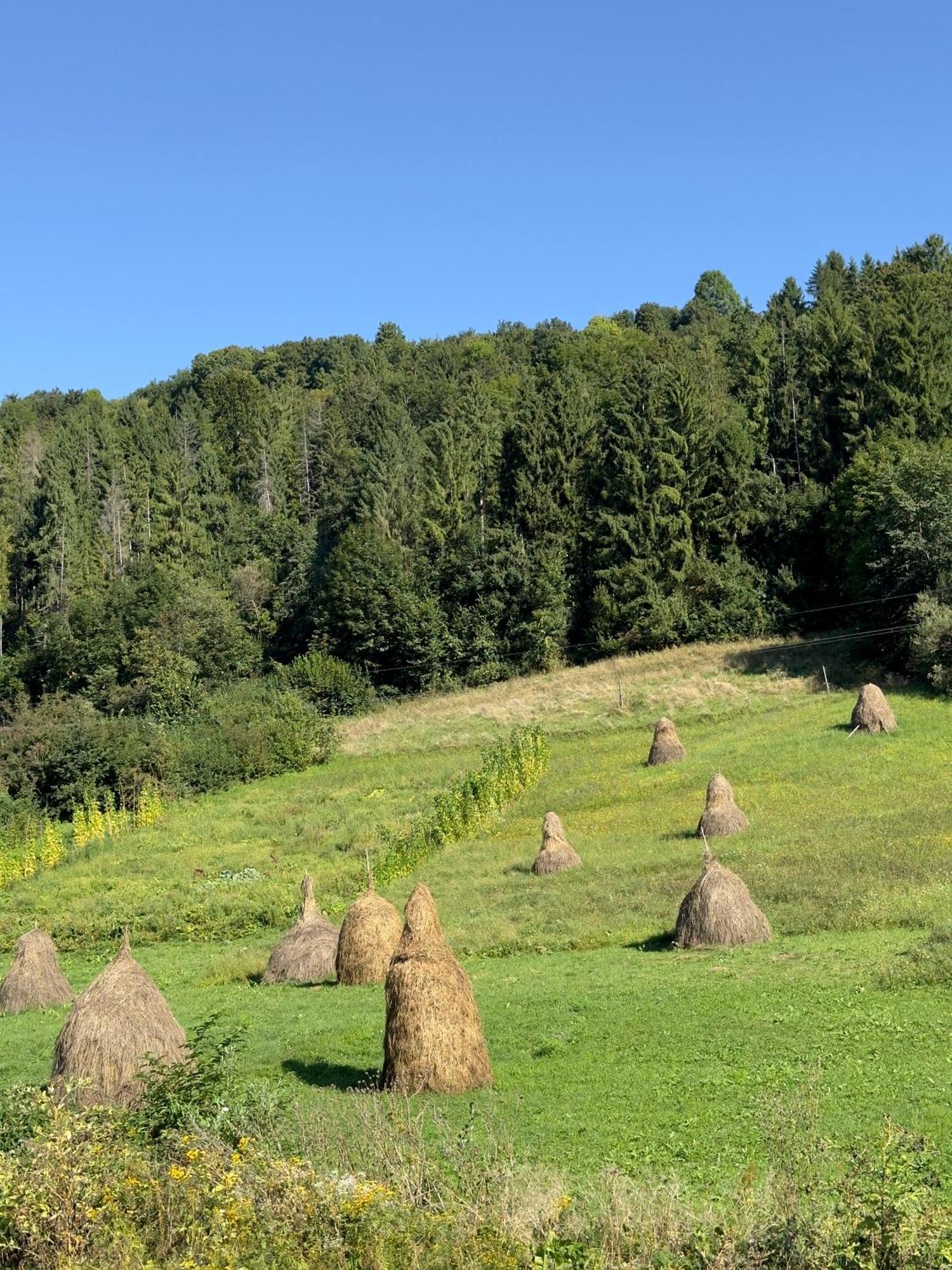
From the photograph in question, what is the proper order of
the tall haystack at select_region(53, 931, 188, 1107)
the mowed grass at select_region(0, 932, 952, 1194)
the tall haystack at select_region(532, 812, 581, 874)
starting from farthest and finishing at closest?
1. the tall haystack at select_region(532, 812, 581, 874)
2. the tall haystack at select_region(53, 931, 188, 1107)
3. the mowed grass at select_region(0, 932, 952, 1194)

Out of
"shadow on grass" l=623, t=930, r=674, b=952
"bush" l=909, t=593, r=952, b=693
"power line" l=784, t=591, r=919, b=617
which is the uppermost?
"power line" l=784, t=591, r=919, b=617

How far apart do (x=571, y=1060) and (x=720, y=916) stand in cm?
686

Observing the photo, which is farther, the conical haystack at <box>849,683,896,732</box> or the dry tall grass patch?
the dry tall grass patch

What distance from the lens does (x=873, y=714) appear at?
134 feet

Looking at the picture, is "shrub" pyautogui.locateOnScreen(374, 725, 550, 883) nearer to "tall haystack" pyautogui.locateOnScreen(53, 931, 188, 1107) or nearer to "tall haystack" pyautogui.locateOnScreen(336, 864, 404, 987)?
"tall haystack" pyautogui.locateOnScreen(336, 864, 404, 987)

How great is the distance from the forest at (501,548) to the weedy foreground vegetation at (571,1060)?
51.1 ft

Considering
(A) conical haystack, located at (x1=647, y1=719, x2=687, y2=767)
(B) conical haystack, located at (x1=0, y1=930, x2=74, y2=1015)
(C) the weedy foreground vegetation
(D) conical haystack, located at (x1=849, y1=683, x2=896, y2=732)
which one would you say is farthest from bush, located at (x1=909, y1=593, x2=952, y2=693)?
(B) conical haystack, located at (x1=0, y1=930, x2=74, y2=1015)

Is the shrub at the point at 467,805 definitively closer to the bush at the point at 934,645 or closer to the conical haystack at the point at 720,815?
the conical haystack at the point at 720,815

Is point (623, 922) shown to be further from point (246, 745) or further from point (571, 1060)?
point (246, 745)

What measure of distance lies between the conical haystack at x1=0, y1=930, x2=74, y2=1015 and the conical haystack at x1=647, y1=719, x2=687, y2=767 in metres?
23.6

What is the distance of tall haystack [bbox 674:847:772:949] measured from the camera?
21.1 m

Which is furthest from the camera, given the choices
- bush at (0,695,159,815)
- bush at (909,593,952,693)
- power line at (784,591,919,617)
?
power line at (784,591,919,617)

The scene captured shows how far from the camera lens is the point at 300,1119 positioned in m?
11.3

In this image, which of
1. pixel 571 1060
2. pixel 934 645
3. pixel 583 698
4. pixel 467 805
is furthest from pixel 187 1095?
pixel 583 698
